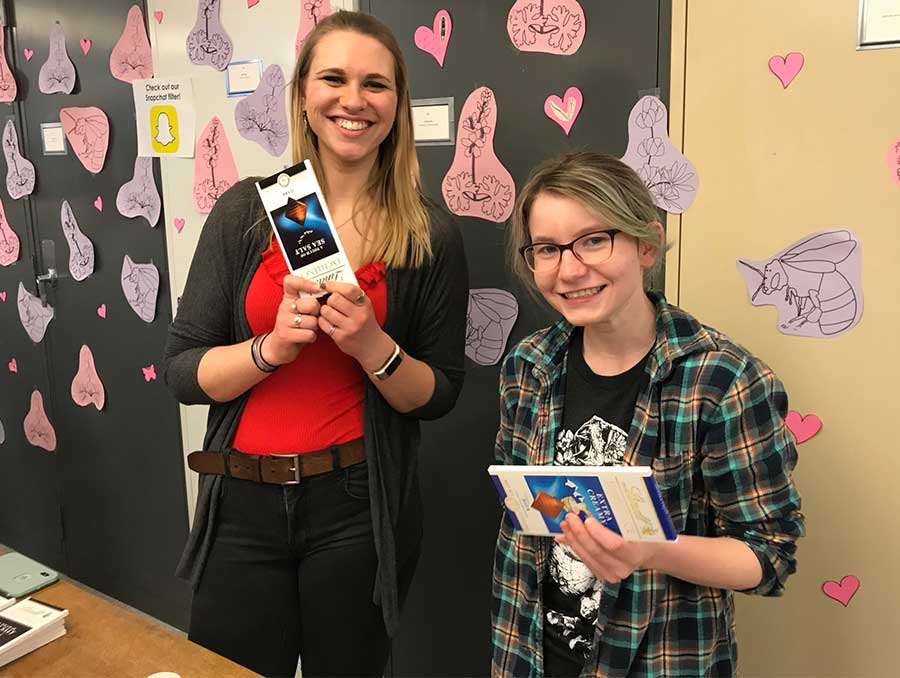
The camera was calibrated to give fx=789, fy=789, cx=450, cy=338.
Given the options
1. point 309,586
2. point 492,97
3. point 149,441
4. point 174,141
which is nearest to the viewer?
point 309,586

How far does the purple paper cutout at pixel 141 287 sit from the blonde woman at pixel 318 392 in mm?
1371

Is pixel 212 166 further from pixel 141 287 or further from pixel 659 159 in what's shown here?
pixel 659 159

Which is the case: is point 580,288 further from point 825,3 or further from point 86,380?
point 86,380

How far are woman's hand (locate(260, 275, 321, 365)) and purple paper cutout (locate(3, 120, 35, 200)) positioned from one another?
2.27 meters

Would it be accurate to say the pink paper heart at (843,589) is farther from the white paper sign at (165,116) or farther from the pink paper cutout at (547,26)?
the white paper sign at (165,116)

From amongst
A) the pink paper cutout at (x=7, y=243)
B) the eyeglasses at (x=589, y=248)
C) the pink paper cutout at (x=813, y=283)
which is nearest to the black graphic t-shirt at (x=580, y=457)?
the eyeglasses at (x=589, y=248)

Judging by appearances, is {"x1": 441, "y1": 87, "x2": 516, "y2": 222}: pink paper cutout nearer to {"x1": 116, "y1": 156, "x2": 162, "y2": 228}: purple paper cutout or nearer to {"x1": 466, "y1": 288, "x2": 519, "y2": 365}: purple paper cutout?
{"x1": 466, "y1": 288, "x2": 519, "y2": 365}: purple paper cutout

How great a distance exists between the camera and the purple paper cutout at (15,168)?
3076mm

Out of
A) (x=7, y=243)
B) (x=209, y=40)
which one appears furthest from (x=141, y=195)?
→ (x=7, y=243)

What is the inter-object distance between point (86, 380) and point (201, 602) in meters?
1.90

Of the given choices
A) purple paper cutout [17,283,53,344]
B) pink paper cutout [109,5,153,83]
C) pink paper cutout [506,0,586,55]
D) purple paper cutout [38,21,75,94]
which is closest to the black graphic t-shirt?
pink paper cutout [506,0,586,55]

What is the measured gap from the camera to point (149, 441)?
2.88 metres

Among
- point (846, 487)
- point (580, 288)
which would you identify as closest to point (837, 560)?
point (846, 487)

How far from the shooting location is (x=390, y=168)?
1467mm
